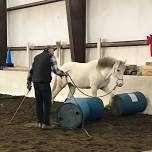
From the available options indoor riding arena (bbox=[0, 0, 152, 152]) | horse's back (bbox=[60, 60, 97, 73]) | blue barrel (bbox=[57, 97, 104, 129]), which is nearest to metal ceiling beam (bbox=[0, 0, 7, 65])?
indoor riding arena (bbox=[0, 0, 152, 152])

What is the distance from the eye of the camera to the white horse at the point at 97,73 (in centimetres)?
976

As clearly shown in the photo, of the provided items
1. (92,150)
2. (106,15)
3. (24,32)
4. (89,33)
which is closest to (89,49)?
(89,33)

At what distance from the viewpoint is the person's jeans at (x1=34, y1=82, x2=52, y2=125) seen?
8.00 meters

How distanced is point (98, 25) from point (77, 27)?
0.80 metres

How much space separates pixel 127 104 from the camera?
983 centimetres

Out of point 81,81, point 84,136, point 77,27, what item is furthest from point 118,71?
point 77,27

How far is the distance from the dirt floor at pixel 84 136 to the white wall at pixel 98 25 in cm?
385

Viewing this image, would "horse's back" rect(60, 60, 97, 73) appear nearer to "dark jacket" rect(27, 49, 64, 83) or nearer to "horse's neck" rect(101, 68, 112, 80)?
"horse's neck" rect(101, 68, 112, 80)

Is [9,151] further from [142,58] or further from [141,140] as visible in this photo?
[142,58]

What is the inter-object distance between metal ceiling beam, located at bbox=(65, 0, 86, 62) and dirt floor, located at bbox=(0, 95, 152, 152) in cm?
518

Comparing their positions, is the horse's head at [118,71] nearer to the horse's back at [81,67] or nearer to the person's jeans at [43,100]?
the horse's back at [81,67]

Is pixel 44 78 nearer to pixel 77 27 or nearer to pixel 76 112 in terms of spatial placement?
pixel 76 112

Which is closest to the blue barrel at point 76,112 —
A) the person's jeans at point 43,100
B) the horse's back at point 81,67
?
the person's jeans at point 43,100

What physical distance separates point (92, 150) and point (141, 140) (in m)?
1.24
